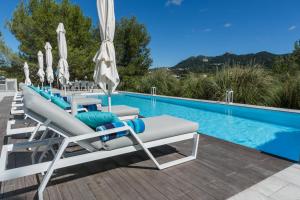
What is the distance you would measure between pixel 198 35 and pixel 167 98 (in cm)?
1586

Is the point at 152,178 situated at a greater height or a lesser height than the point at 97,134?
lesser

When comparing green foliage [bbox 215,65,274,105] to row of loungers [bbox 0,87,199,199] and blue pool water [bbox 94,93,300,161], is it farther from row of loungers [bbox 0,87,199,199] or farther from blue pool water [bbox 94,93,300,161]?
row of loungers [bbox 0,87,199,199]

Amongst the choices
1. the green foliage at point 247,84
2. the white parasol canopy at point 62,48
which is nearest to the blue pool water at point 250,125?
the green foliage at point 247,84

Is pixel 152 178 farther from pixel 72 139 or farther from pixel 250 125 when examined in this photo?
pixel 250 125

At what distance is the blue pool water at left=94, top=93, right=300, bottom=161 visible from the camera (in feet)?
13.5

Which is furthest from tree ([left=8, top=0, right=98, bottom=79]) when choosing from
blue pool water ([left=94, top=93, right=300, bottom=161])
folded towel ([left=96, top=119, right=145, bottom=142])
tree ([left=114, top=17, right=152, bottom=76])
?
folded towel ([left=96, top=119, right=145, bottom=142])

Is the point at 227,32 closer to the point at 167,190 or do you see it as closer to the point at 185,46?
the point at 185,46

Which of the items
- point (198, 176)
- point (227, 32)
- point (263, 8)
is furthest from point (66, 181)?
point (227, 32)

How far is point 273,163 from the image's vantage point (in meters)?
2.52

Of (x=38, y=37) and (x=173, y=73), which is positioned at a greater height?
(x=38, y=37)

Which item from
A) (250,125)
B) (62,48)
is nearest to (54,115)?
(62,48)

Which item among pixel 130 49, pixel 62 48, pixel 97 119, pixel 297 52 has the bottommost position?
pixel 97 119

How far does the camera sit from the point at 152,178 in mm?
2172

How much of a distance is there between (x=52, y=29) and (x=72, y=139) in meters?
15.9
